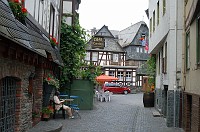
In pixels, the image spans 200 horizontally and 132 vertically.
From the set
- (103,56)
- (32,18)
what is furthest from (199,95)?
(103,56)

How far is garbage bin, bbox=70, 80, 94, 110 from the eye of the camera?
59.5ft

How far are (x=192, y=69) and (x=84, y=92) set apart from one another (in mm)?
8875

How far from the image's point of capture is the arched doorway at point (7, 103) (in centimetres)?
761

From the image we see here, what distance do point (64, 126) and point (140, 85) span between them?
38.5 m

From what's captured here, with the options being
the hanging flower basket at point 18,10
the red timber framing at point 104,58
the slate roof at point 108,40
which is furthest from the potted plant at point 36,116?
the slate roof at point 108,40

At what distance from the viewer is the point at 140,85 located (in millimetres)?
49656

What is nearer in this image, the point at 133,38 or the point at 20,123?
the point at 20,123

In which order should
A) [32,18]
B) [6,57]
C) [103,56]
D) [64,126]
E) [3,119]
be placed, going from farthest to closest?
[103,56] → [64,126] → [32,18] → [3,119] → [6,57]

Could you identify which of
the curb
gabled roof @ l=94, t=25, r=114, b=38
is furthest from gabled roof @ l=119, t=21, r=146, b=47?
the curb

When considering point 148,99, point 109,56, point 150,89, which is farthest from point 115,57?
point 148,99

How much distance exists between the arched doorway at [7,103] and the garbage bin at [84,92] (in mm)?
9628

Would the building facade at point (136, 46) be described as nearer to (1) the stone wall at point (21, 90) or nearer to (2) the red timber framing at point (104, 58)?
(2) the red timber framing at point (104, 58)

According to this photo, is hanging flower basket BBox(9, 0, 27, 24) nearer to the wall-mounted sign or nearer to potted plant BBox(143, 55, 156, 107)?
potted plant BBox(143, 55, 156, 107)

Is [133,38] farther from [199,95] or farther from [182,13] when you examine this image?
[199,95]
